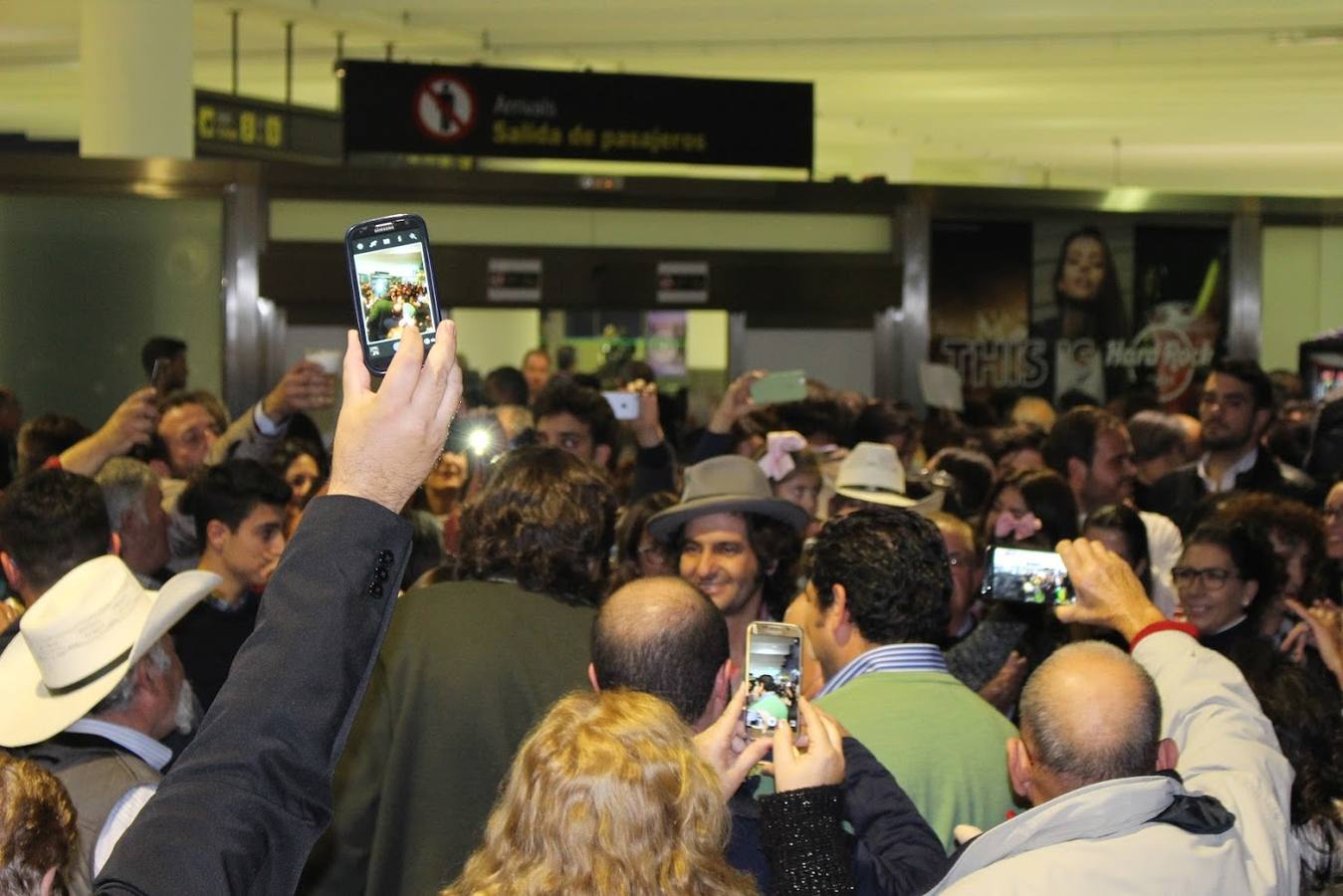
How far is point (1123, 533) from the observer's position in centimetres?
518

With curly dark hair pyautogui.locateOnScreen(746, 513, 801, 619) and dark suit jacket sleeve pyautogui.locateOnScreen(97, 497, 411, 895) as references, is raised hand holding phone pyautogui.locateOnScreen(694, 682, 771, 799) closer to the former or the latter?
dark suit jacket sleeve pyautogui.locateOnScreen(97, 497, 411, 895)

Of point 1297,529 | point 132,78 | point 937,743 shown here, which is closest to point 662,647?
point 937,743

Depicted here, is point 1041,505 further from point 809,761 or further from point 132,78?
point 132,78

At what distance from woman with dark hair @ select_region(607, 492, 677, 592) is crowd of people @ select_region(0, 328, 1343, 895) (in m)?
0.02

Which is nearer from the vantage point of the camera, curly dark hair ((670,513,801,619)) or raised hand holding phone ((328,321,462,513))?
raised hand holding phone ((328,321,462,513))

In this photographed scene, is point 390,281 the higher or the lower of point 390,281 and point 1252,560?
the higher

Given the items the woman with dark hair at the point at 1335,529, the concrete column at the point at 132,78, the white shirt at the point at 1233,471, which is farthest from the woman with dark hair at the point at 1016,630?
the concrete column at the point at 132,78

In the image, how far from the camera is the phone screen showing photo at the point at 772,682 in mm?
2635

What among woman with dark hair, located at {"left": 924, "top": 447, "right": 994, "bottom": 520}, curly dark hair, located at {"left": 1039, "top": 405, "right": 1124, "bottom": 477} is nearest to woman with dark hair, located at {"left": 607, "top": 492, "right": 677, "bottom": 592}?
woman with dark hair, located at {"left": 924, "top": 447, "right": 994, "bottom": 520}

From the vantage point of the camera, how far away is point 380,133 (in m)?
10.7

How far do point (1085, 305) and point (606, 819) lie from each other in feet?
34.1

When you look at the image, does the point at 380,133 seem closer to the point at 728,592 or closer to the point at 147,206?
the point at 147,206

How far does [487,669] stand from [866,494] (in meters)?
3.02

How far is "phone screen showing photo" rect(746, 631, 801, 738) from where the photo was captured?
263 cm
